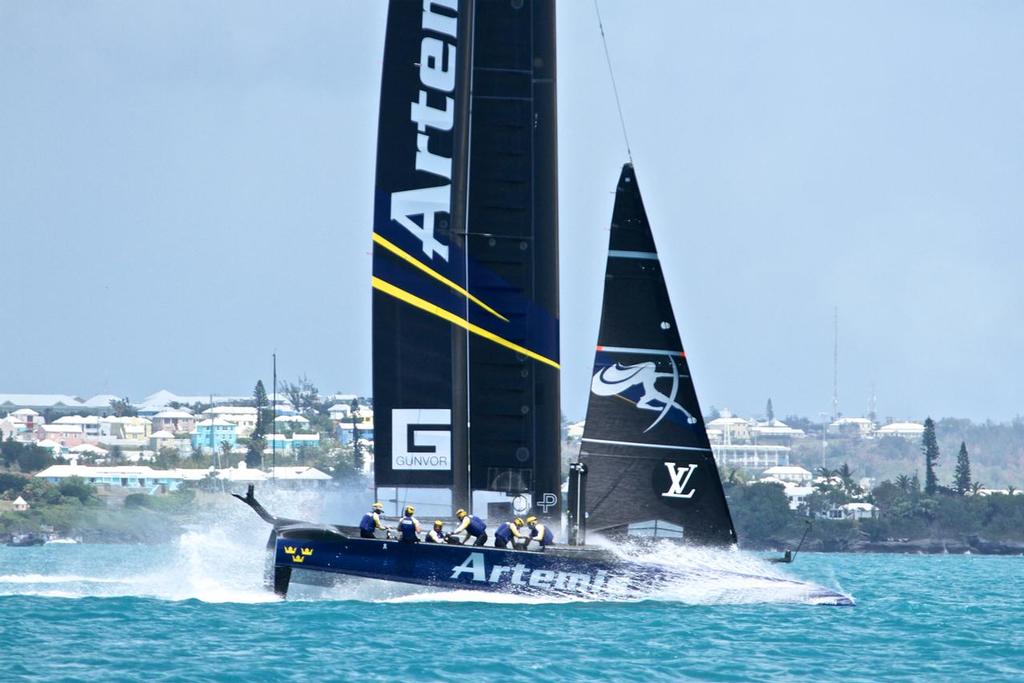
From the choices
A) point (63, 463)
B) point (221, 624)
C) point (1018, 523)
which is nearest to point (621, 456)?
point (221, 624)

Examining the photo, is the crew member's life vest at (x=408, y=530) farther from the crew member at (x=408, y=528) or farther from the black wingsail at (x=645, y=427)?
the black wingsail at (x=645, y=427)

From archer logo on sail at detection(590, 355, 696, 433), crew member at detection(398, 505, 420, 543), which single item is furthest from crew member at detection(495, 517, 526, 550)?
archer logo on sail at detection(590, 355, 696, 433)

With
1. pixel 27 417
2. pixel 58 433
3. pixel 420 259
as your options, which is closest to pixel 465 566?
pixel 420 259

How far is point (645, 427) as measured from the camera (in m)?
28.8

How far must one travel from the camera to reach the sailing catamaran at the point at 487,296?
1144 inches

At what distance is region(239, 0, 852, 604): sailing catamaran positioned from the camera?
29.1 m

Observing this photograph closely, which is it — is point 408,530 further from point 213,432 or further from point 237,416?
point 237,416

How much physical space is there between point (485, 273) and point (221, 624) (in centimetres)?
728

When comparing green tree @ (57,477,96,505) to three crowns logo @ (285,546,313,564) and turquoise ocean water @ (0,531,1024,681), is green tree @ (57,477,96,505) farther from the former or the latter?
three crowns logo @ (285,546,313,564)

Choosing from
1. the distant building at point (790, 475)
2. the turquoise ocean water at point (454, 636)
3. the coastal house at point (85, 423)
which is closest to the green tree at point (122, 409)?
the coastal house at point (85, 423)

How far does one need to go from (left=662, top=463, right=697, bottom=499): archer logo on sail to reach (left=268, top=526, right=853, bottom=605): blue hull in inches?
57.7

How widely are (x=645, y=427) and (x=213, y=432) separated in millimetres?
140198

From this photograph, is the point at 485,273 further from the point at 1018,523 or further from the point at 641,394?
the point at 1018,523

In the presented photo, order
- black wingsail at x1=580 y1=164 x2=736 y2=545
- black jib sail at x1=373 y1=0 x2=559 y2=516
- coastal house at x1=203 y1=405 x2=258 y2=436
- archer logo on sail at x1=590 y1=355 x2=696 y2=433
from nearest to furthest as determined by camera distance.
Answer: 1. black wingsail at x1=580 y1=164 x2=736 y2=545
2. archer logo on sail at x1=590 y1=355 x2=696 y2=433
3. black jib sail at x1=373 y1=0 x2=559 y2=516
4. coastal house at x1=203 y1=405 x2=258 y2=436
